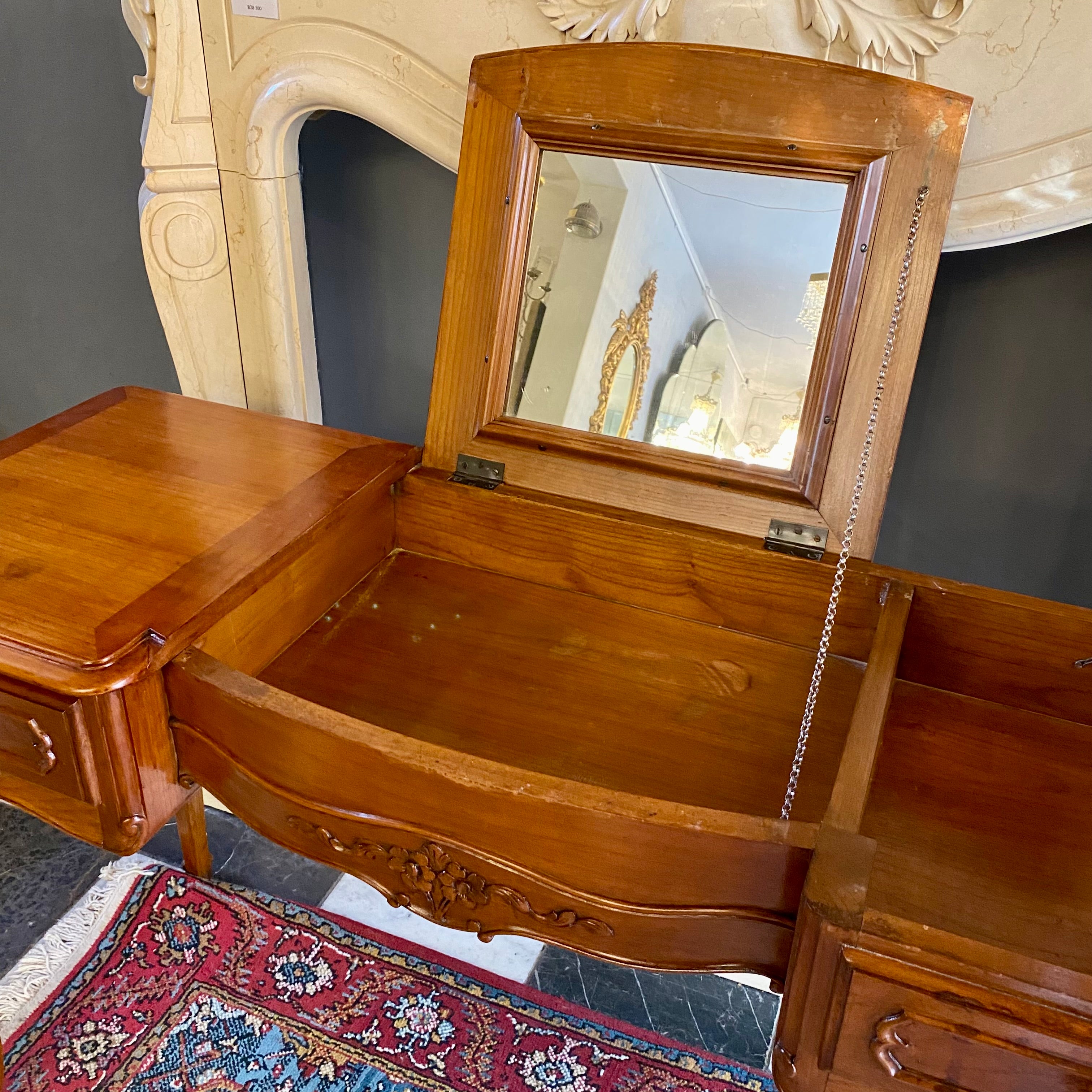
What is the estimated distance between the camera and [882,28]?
1008 mm

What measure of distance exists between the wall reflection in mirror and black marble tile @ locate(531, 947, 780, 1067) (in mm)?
700

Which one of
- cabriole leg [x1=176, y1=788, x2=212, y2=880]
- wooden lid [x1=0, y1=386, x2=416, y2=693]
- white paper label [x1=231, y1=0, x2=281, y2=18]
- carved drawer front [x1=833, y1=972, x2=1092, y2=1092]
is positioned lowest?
cabriole leg [x1=176, y1=788, x2=212, y2=880]

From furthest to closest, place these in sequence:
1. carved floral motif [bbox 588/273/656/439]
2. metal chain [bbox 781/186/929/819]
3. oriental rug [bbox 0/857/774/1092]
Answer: oriental rug [bbox 0/857/774/1092] < carved floral motif [bbox 588/273/656/439] < metal chain [bbox 781/186/929/819]

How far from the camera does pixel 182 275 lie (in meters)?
1.47

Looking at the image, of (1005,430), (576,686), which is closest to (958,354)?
(1005,430)

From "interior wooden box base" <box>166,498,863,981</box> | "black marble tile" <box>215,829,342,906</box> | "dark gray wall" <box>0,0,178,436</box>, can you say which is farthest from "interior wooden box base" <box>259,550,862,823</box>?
"dark gray wall" <box>0,0,178,436</box>

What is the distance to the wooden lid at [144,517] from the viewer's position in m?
0.78

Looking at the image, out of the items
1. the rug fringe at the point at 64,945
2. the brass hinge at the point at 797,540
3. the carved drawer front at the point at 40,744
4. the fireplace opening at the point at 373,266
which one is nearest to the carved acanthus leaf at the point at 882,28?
the brass hinge at the point at 797,540

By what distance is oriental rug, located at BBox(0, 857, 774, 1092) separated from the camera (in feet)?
3.89

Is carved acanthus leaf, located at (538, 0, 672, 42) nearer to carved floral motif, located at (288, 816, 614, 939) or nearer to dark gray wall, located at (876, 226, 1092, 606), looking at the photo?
dark gray wall, located at (876, 226, 1092, 606)

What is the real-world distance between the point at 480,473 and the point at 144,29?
2.77ft

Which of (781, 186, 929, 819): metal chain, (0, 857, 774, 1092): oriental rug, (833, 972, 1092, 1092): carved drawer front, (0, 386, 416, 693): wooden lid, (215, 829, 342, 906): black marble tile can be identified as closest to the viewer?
(833, 972, 1092, 1092): carved drawer front

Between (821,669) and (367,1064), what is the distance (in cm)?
77

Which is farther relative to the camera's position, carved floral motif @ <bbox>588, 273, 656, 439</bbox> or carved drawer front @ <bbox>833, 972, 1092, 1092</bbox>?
carved floral motif @ <bbox>588, 273, 656, 439</bbox>
